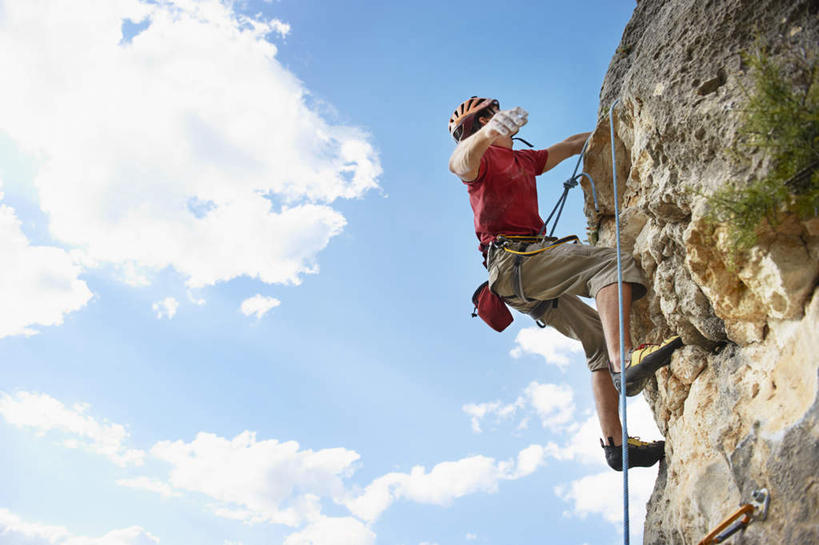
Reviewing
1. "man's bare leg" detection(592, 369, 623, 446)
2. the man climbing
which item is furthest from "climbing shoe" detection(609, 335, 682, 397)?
"man's bare leg" detection(592, 369, 623, 446)

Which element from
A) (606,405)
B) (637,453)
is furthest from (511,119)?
(637,453)

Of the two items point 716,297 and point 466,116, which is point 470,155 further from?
point 716,297

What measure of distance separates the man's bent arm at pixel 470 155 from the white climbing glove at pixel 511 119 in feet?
0.44

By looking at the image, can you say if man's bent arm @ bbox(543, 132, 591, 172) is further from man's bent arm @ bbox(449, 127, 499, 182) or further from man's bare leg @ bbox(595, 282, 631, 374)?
man's bare leg @ bbox(595, 282, 631, 374)

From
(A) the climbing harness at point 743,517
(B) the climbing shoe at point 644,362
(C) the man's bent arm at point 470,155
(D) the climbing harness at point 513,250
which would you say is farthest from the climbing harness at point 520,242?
(A) the climbing harness at point 743,517

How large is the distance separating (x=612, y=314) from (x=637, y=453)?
3.62 feet

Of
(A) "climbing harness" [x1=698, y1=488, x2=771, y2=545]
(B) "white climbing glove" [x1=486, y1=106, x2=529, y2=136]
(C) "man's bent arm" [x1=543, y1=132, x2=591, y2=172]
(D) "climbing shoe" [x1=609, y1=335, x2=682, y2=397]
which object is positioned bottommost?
(A) "climbing harness" [x1=698, y1=488, x2=771, y2=545]

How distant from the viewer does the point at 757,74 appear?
3373mm

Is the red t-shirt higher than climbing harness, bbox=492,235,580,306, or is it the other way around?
the red t-shirt

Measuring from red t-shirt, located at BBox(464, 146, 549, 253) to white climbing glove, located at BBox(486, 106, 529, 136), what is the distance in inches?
35.9

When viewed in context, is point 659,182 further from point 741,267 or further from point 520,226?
point 520,226

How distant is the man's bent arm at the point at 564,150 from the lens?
248 inches

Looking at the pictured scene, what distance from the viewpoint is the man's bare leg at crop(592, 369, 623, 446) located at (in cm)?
499

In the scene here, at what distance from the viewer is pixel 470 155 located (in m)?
5.33
